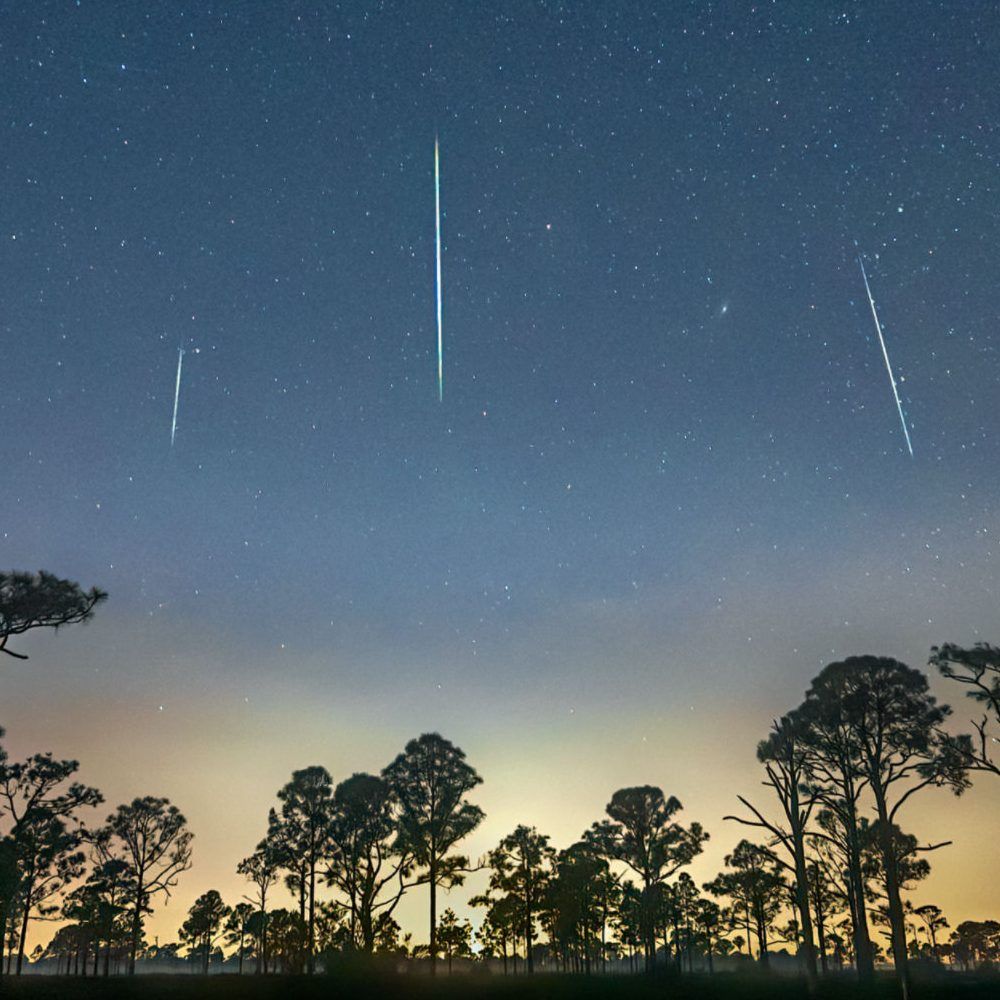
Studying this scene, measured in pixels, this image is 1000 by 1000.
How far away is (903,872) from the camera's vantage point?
68688mm

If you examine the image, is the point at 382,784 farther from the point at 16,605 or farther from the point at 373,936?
the point at 16,605

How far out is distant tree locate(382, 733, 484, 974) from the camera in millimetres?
58562

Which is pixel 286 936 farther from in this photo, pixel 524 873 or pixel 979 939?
pixel 979 939

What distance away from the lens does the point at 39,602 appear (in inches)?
1240

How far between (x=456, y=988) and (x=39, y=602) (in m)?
26.6

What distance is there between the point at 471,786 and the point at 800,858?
24.5 m

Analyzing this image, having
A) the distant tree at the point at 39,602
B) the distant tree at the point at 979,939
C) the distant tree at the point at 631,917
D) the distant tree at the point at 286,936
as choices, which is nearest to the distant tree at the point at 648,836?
the distant tree at the point at 631,917

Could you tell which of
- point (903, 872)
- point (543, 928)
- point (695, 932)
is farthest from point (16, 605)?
point (695, 932)

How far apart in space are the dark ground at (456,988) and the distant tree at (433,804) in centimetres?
1417

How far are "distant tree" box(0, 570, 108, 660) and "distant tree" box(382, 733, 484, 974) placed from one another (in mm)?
33477

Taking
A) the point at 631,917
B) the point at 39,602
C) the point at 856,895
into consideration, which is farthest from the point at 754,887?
the point at 39,602

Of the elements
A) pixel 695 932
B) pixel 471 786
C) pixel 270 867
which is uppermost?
pixel 471 786

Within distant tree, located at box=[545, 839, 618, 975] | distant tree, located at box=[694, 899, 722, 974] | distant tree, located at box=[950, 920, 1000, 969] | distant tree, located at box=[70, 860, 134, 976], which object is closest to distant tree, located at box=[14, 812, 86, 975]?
distant tree, located at box=[70, 860, 134, 976]

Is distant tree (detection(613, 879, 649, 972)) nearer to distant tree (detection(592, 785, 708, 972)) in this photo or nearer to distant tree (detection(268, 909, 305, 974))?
distant tree (detection(592, 785, 708, 972))
